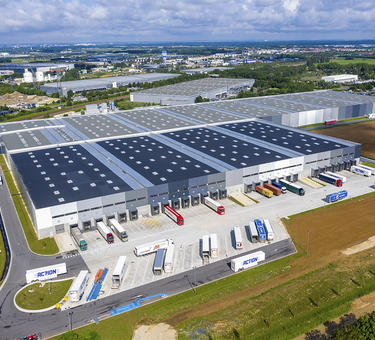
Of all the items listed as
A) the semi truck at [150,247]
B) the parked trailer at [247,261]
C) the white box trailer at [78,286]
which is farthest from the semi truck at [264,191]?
the white box trailer at [78,286]

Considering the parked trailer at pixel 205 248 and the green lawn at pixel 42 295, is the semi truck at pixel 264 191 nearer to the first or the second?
the parked trailer at pixel 205 248

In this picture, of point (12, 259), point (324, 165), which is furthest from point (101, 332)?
point (324, 165)

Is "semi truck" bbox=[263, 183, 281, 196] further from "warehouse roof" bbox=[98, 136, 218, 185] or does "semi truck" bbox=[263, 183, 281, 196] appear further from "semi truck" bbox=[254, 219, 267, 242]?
"semi truck" bbox=[254, 219, 267, 242]

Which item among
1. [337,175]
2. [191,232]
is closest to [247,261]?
[191,232]

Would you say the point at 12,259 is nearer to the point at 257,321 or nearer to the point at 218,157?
the point at 257,321

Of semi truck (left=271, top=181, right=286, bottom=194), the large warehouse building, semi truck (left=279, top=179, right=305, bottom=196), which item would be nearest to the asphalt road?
the large warehouse building
